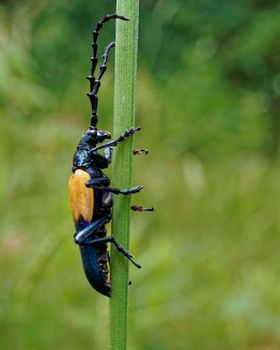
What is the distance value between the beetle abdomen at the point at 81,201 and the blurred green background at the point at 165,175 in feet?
3.00

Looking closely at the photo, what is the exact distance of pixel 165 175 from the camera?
4.21 m

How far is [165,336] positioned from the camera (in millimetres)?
2641

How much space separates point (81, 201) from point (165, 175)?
3.04 meters

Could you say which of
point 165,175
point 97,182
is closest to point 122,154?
point 97,182

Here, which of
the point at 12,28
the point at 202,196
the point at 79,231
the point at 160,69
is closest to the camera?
the point at 79,231

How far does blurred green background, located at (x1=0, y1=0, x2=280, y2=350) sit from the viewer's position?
2.32m

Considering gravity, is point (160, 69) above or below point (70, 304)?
above

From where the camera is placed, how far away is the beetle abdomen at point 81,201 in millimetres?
1164

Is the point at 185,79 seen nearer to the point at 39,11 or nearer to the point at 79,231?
the point at 39,11

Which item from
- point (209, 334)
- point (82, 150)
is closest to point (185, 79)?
point (209, 334)

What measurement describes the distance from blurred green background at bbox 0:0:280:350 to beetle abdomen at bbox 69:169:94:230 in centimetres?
91

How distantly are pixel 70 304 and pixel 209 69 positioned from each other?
3716 millimetres

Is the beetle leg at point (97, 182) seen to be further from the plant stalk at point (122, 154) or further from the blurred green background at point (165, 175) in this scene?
the blurred green background at point (165, 175)

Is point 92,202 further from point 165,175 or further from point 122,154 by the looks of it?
point 165,175
